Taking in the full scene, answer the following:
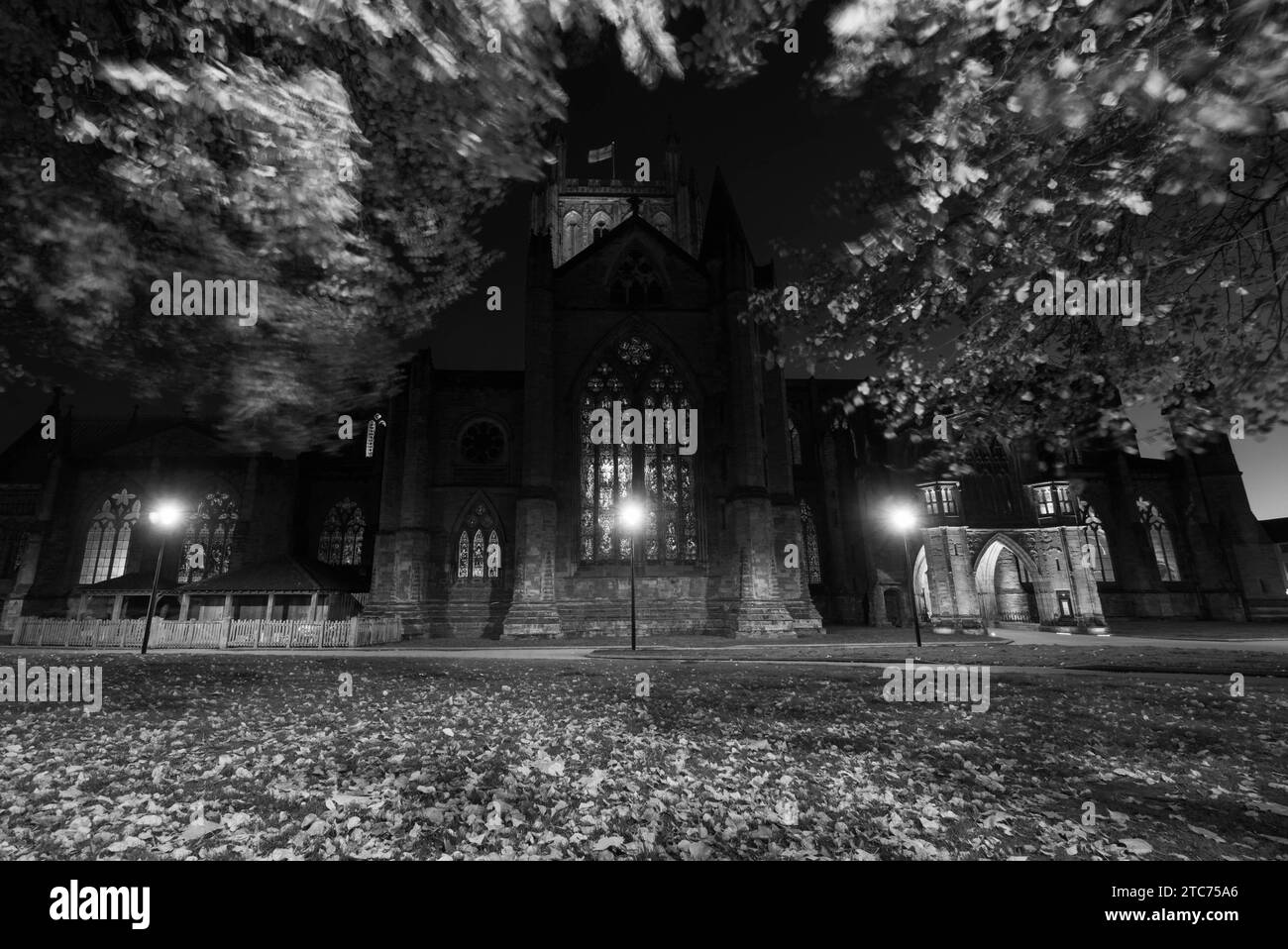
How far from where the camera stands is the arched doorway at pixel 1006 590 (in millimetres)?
33125

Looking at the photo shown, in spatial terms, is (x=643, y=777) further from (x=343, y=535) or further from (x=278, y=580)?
(x=343, y=535)

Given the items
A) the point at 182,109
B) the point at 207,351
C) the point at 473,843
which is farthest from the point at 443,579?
the point at 473,843

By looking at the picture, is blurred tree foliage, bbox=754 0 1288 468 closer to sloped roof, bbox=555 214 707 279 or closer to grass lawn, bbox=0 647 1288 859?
grass lawn, bbox=0 647 1288 859

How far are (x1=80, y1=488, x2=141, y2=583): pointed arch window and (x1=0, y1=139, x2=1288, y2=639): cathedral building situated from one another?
0.44 ft

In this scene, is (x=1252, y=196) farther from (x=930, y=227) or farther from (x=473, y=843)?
(x=473, y=843)

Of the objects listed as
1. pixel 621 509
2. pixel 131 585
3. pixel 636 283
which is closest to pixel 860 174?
pixel 621 509

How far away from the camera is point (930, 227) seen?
4707 millimetres

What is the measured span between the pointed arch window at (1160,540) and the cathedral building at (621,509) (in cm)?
18

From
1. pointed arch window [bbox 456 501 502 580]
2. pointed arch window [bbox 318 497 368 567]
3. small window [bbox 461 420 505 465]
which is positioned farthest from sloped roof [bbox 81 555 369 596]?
small window [bbox 461 420 505 465]

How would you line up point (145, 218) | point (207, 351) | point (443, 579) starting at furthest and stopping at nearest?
point (443, 579), point (207, 351), point (145, 218)

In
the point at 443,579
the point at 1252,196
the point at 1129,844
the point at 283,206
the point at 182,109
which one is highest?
the point at 182,109

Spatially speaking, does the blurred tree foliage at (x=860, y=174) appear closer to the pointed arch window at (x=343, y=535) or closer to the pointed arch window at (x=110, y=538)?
the pointed arch window at (x=343, y=535)
